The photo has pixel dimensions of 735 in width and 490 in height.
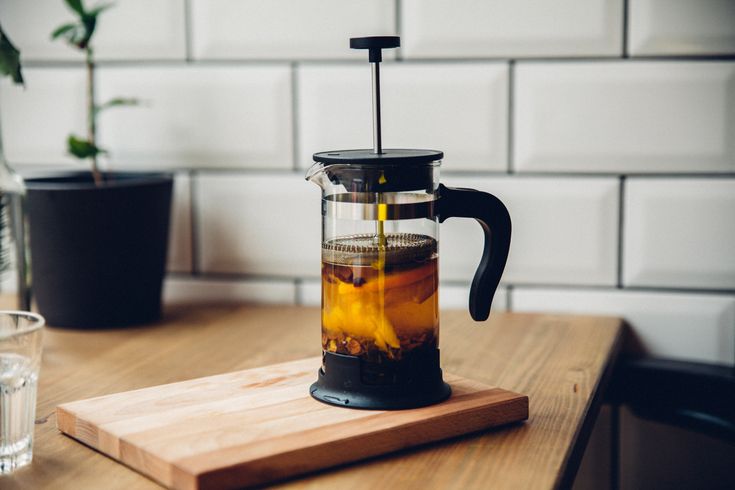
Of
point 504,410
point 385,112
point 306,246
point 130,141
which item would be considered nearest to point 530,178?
point 385,112

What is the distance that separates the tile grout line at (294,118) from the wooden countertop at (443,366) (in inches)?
7.9

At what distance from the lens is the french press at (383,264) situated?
0.70m

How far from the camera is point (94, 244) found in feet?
3.39

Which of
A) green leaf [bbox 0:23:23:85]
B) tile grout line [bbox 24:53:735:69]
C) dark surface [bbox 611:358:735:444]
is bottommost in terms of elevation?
dark surface [bbox 611:358:735:444]

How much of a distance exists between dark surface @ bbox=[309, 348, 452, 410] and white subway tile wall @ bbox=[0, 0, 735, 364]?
44cm

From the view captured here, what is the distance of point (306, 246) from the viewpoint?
47.0 inches

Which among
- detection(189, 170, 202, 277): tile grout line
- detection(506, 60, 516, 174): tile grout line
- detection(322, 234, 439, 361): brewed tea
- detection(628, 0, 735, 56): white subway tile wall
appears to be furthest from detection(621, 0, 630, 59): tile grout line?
detection(189, 170, 202, 277): tile grout line

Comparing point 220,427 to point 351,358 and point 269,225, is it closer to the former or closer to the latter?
point 351,358

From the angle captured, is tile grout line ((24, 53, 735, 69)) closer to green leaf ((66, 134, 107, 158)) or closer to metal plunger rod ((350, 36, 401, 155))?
green leaf ((66, 134, 107, 158))

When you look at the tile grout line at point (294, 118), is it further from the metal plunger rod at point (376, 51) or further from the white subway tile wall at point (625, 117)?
the metal plunger rod at point (376, 51)

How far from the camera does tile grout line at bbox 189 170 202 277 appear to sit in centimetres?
122

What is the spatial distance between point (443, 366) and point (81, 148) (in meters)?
0.52

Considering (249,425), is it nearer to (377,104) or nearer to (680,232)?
(377,104)

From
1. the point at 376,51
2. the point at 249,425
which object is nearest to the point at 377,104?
the point at 376,51
